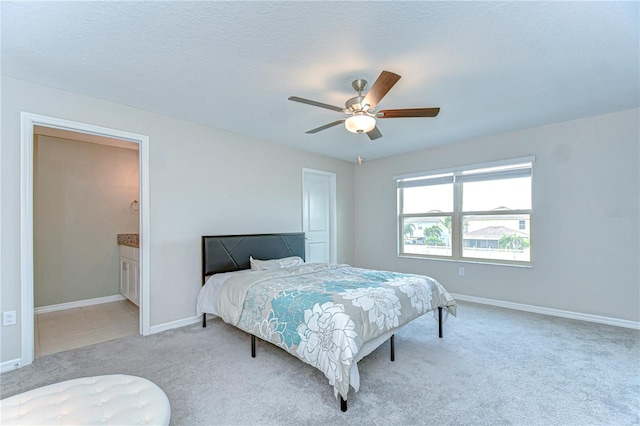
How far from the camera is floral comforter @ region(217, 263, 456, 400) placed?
75.5 inches

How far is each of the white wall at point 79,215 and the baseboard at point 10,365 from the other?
1976 mm

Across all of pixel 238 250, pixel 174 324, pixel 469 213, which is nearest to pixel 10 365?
pixel 174 324

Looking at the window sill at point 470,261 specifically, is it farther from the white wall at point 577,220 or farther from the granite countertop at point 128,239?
the granite countertop at point 128,239

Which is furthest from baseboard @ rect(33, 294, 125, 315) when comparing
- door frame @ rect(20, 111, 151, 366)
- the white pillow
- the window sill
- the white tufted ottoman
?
the window sill

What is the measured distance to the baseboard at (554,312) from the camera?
3289 millimetres

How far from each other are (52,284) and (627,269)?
292 inches

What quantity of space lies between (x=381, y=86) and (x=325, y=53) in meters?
0.48

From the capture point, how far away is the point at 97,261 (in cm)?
445

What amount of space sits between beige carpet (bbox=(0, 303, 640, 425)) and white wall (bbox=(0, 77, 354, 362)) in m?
0.64

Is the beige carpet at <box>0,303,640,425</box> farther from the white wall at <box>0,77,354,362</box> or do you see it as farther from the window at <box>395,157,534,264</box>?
the window at <box>395,157,534,264</box>

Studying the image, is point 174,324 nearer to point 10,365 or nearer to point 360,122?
point 10,365

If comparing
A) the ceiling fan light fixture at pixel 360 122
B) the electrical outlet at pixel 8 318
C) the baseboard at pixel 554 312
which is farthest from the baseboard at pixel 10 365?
the baseboard at pixel 554 312

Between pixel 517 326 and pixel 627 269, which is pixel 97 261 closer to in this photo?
pixel 517 326

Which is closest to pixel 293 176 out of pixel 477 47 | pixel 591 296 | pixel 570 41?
pixel 477 47
